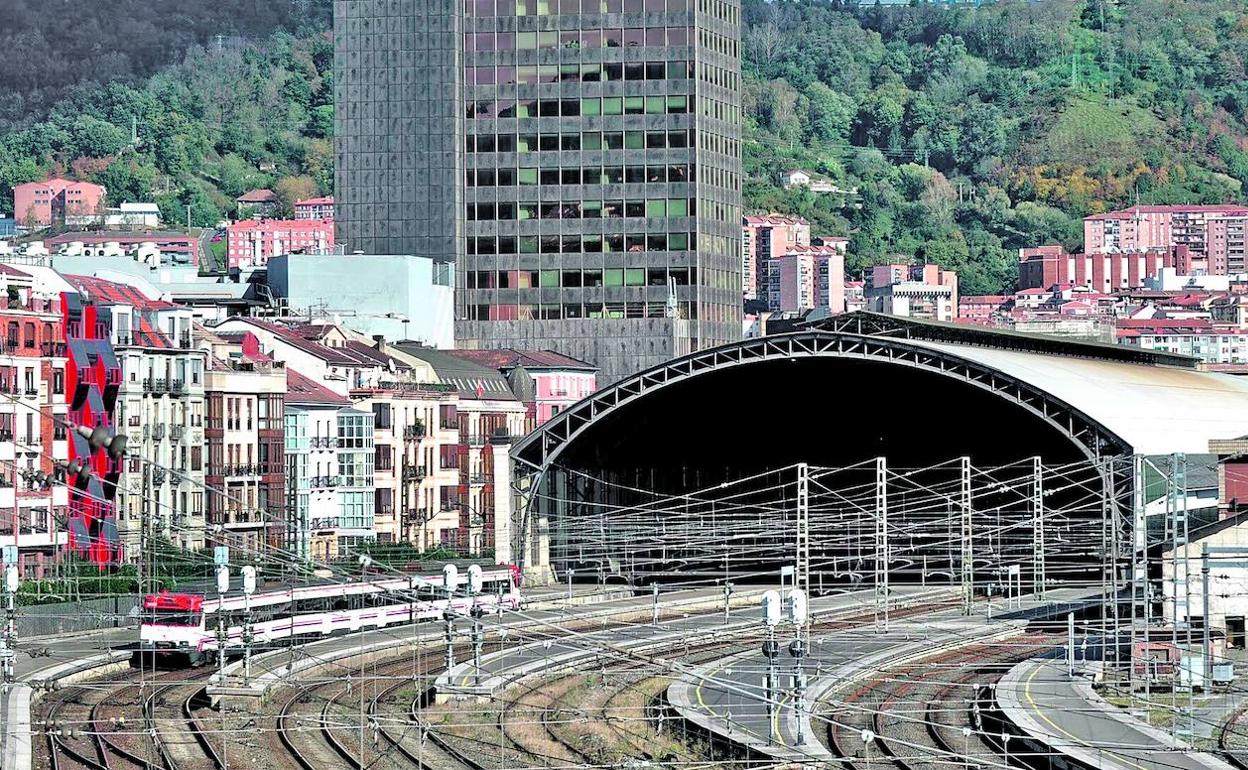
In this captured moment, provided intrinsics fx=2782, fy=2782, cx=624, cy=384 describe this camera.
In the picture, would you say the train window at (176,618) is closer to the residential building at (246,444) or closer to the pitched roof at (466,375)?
the residential building at (246,444)

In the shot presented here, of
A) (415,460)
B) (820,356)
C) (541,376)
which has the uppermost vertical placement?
(541,376)

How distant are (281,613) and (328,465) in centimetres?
3081

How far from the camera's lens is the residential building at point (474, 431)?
119 meters

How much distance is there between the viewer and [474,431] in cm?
12556

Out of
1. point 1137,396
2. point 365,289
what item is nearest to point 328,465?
point 1137,396

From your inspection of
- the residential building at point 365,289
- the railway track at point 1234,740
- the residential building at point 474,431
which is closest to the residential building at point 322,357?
the residential building at point 474,431

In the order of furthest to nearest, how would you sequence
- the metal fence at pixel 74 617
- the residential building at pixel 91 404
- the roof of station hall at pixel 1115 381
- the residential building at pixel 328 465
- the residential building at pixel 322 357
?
the residential building at pixel 322 357, the residential building at pixel 328 465, the residential building at pixel 91 404, the roof of station hall at pixel 1115 381, the metal fence at pixel 74 617

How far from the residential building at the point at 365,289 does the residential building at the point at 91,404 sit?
144 ft

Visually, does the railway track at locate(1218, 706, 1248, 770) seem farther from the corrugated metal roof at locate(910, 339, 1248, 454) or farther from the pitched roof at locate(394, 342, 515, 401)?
the pitched roof at locate(394, 342, 515, 401)

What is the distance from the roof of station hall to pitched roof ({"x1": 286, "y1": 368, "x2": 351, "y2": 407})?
2094 cm

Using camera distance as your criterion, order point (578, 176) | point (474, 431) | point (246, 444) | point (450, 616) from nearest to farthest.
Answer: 1. point (450, 616)
2. point (246, 444)
3. point (474, 431)
4. point (578, 176)

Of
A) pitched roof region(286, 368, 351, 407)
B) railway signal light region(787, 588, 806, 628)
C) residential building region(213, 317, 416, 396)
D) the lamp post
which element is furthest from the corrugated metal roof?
railway signal light region(787, 588, 806, 628)

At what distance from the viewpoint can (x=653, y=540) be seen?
106938 millimetres

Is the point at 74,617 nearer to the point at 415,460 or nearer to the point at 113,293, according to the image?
the point at 113,293
